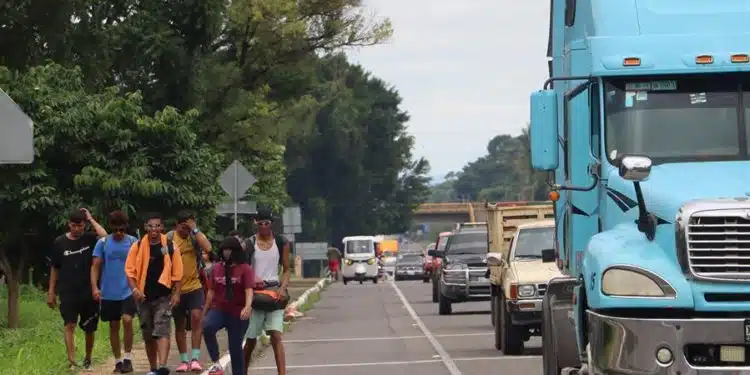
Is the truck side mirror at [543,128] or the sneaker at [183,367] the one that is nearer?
the truck side mirror at [543,128]

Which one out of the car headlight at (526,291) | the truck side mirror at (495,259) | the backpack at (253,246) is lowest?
the car headlight at (526,291)

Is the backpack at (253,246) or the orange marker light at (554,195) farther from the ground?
the orange marker light at (554,195)

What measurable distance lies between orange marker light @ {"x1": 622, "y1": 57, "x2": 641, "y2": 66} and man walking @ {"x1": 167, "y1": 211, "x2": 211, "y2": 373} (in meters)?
6.49

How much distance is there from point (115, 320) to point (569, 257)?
5.89 meters

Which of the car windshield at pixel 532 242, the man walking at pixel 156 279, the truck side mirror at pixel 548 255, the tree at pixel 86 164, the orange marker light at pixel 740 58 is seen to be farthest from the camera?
the tree at pixel 86 164

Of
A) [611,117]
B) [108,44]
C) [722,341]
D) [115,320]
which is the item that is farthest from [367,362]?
[108,44]

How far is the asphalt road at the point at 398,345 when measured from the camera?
1914cm

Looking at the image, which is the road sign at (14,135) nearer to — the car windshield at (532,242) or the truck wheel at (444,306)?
the car windshield at (532,242)

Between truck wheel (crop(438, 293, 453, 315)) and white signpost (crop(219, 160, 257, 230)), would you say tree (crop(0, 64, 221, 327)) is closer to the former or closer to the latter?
white signpost (crop(219, 160, 257, 230))

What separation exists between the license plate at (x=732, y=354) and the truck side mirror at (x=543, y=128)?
8.03 ft

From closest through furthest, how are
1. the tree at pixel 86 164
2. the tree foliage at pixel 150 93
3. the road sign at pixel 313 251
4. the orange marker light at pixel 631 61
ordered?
the orange marker light at pixel 631 61, the tree at pixel 86 164, the tree foliage at pixel 150 93, the road sign at pixel 313 251

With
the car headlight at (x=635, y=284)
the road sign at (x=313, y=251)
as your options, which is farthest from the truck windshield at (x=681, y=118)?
the road sign at (x=313, y=251)

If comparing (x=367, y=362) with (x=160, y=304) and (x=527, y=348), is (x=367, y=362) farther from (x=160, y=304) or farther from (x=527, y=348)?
(x=160, y=304)

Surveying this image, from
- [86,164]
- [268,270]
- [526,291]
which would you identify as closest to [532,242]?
[526,291]
